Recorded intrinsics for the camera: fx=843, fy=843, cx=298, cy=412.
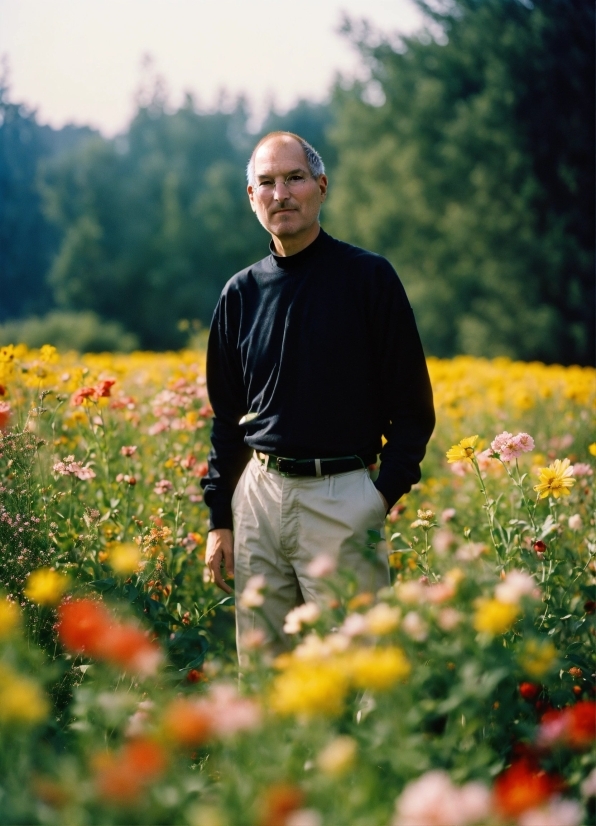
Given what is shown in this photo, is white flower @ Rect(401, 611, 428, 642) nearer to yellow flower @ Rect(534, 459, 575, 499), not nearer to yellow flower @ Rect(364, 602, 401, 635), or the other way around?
yellow flower @ Rect(364, 602, 401, 635)

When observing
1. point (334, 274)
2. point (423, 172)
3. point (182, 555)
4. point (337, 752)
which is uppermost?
point (423, 172)

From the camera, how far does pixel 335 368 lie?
2385 mm

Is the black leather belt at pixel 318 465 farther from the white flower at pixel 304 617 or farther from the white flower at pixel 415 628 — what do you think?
the white flower at pixel 415 628

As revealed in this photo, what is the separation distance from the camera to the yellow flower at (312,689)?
1.14m

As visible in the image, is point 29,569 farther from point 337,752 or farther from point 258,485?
point 337,752

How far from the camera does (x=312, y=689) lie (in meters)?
1.14

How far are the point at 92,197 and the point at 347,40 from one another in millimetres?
12661

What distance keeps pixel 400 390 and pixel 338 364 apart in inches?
8.0

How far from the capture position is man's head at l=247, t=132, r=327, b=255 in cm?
240

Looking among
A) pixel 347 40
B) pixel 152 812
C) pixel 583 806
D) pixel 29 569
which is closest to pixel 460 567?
pixel 583 806

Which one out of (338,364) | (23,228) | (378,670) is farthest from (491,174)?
(23,228)

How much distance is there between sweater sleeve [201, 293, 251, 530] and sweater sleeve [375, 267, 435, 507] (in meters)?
0.50

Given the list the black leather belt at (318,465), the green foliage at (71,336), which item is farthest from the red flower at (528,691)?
the green foliage at (71,336)

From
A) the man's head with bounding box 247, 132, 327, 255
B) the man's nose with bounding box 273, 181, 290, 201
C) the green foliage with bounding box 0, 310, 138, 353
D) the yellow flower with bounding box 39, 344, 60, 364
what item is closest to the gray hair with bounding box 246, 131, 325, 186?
the man's head with bounding box 247, 132, 327, 255
